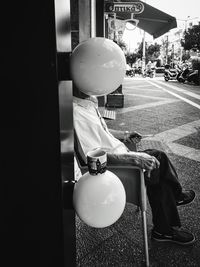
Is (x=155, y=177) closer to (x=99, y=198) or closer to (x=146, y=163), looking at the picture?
(x=146, y=163)

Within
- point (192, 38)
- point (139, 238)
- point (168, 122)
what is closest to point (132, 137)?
point (139, 238)

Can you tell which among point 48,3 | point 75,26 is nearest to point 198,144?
point 75,26

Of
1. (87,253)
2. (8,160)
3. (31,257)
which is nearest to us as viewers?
(8,160)

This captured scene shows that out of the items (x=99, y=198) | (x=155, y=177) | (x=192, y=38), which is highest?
(x=192, y=38)

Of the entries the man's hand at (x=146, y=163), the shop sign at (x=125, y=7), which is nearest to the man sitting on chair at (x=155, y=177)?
the man's hand at (x=146, y=163)

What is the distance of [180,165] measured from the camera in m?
3.55

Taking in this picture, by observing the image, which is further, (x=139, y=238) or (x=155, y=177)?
(x=139, y=238)

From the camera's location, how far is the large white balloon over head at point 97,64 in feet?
2.94

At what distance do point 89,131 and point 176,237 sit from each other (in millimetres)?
1081

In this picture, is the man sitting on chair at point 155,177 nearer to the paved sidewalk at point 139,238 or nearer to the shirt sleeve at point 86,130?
the shirt sleeve at point 86,130

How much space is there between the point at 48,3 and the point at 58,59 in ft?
0.56

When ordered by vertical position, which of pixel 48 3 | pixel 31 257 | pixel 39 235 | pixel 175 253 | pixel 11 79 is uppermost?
pixel 48 3

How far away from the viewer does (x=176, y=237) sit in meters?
2.06

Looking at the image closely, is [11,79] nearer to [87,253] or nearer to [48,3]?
[48,3]
